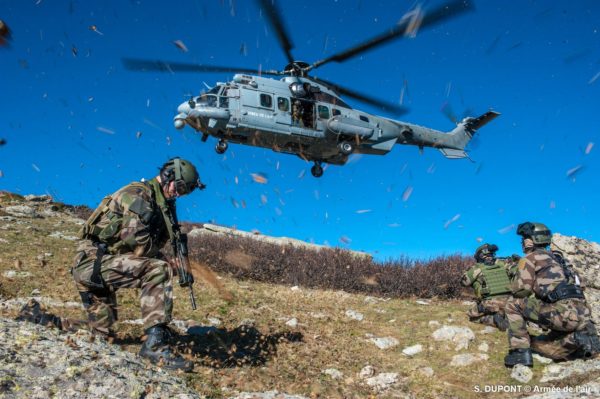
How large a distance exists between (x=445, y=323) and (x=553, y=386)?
8.24 feet

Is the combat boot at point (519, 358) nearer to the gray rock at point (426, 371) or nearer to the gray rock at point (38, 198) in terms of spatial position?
the gray rock at point (426, 371)

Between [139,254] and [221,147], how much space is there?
8795mm

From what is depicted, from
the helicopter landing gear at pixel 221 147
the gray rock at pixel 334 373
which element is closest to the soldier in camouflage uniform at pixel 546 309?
the gray rock at pixel 334 373

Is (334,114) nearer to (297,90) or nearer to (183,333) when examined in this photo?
(297,90)

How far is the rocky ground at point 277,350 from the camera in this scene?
362 cm

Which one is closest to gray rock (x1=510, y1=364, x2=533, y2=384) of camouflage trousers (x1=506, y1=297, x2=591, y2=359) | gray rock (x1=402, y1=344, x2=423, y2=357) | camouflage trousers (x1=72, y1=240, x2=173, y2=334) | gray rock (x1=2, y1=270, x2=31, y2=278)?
camouflage trousers (x1=506, y1=297, x2=591, y2=359)

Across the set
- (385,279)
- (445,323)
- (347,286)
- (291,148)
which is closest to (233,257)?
(347,286)

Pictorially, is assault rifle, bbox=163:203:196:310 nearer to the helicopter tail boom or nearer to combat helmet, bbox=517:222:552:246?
combat helmet, bbox=517:222:552:246

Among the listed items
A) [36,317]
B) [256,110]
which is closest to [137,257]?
[36,317]

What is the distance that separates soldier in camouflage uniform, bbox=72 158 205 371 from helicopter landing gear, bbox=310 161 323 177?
10.3 metres

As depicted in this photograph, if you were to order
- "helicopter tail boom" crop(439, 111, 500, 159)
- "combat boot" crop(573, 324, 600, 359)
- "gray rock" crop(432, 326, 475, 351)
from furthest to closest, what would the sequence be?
"helicopter tail boom" crop(439, 111, 500, 159), "gray rock" crop(432, 326, 475, 351), "combat boot" crop(573, 324, 600, 359)

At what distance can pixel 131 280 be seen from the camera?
4.87 m

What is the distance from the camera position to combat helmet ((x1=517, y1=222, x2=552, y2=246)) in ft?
20.3

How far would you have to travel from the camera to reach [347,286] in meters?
10.0
